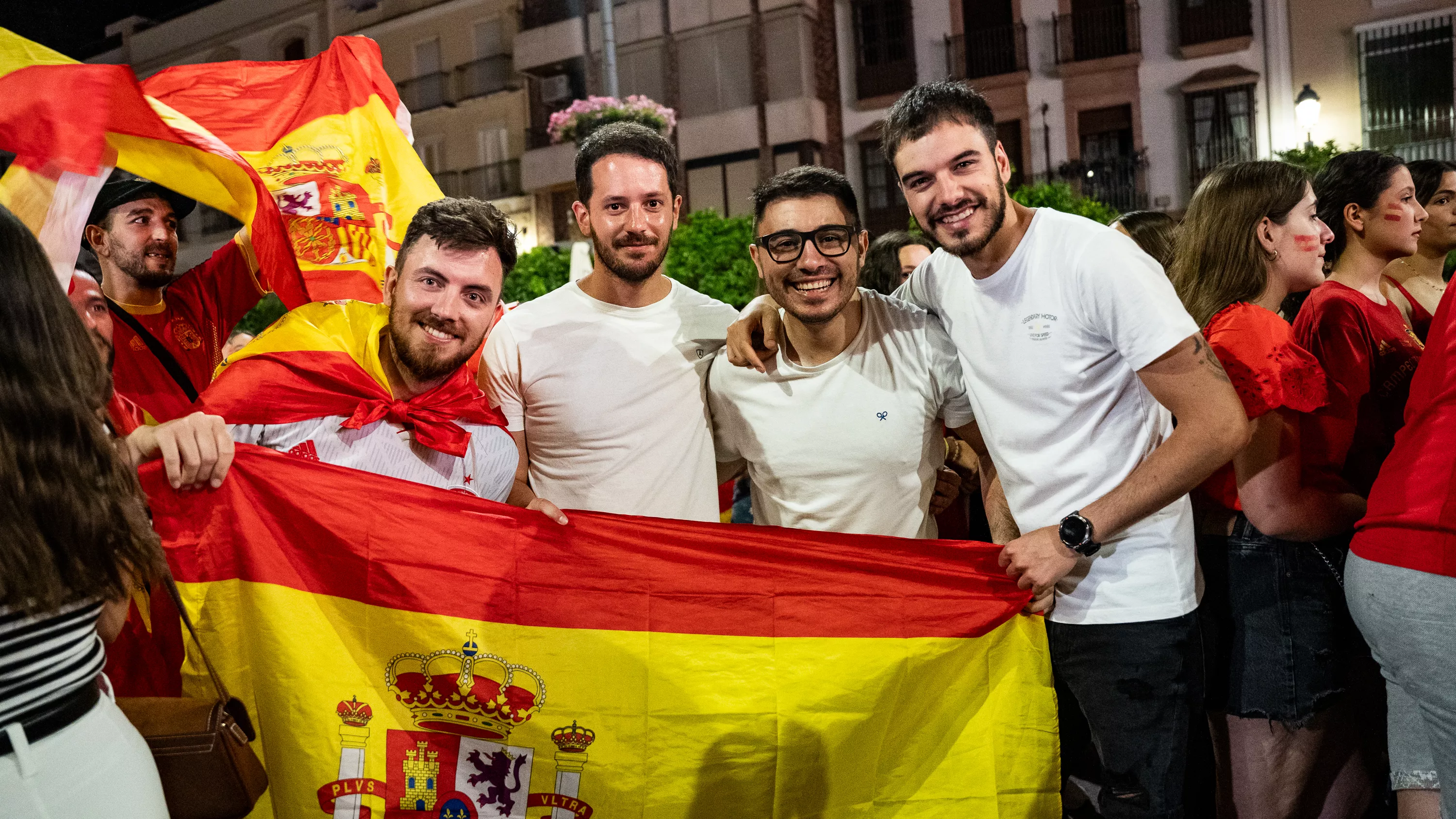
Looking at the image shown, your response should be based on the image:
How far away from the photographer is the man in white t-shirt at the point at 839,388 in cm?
281

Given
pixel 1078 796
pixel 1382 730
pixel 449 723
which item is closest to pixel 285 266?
pixel 449 723

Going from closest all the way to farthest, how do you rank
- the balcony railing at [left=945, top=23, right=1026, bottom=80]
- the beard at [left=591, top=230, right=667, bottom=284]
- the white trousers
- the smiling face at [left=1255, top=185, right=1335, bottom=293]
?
the white trousers
the smiling face at [left=1255, top=185, right=1335, bottom=293]
the beard at [left=591, top=230, right=667, bottom=284]
the balcony railing at [left=945, top=23, right=1026, bottom=80]

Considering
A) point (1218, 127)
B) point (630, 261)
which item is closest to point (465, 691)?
point (630, 261)

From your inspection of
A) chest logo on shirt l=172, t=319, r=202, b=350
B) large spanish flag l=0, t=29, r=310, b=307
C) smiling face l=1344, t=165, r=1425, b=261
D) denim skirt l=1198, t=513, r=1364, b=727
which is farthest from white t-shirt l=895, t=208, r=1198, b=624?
chest logo on shirt l=172, t=319, r=202, b=350

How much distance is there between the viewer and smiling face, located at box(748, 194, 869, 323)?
9.20 ft

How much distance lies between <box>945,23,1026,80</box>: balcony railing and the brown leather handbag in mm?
20184

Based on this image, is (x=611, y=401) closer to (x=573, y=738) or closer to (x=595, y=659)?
(x=595, y=659)

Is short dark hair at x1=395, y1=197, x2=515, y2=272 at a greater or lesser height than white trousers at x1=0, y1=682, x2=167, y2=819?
greater

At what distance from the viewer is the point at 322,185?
3.96 metres

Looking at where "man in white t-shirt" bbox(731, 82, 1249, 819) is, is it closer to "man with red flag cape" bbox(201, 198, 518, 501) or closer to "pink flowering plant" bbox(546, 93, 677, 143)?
"man with red flag cape" bbox(201, 198, 518, 501)

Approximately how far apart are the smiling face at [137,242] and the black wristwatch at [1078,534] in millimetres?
3334

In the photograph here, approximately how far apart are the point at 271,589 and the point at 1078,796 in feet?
7.69

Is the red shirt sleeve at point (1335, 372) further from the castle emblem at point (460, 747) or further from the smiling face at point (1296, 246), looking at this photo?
the castle emblem at point (460, 747)

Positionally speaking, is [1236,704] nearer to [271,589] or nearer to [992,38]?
[271,589]
